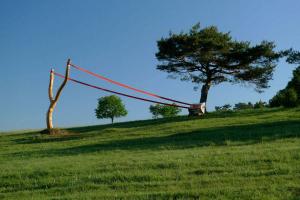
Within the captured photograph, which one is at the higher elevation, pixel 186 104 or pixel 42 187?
pixel 186 104

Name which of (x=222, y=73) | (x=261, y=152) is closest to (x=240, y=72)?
(x=222, y=73)

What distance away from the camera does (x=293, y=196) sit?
8.11 meters

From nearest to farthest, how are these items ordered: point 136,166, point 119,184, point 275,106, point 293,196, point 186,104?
point 293,196 < point 119,184 < point 136,166 < point 186,104 < point 275,106

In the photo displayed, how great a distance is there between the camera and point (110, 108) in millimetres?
67812

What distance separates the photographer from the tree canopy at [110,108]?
67.4 m

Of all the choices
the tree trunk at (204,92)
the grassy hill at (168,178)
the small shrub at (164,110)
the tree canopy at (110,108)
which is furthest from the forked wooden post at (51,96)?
the small shrub at (164,110)

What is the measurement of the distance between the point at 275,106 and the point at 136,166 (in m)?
31.0

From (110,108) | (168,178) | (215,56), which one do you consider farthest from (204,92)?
(168,178)

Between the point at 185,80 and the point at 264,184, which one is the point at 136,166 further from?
the point at 185,80

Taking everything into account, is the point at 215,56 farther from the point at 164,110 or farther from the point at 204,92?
the point at 164,110

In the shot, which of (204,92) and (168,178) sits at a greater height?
(204,92)

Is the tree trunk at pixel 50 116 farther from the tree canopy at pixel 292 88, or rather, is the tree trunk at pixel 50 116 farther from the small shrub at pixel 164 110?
the small shrub at pixel 164 110

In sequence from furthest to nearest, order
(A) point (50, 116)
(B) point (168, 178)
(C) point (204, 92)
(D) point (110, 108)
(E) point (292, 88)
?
(D) point (110, 108), (C) point (204, 92), (E) point (292, 88), (A) point (50, 116), (B) point (168, 178)

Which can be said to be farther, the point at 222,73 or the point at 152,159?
the point at 222,73
